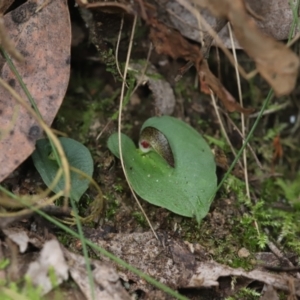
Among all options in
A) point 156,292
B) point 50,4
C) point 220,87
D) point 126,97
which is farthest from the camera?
point 126,97

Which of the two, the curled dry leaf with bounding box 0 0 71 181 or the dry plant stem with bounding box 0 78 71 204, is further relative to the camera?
the curled dry leaf with bounding box 0 0 71 181

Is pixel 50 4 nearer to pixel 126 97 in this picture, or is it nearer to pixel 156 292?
pixel 126 97

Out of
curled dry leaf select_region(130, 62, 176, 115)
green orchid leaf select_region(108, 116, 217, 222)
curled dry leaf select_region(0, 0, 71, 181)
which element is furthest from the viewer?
curled dry leaf select_region(130, 62, 176, 115)

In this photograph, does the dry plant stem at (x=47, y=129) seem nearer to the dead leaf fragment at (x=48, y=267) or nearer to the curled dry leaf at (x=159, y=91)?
the dead leaf fragment at (x=48, y=267)

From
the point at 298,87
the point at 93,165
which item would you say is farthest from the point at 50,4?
the point at 298,87

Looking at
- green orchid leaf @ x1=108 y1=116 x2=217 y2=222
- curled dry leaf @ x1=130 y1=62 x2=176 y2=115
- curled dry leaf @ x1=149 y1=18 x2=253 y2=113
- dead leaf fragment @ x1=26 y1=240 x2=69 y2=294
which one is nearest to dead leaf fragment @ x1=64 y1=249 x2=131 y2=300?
dead leaf fragment @ x1=26 y1=240 x2=69 y2=294

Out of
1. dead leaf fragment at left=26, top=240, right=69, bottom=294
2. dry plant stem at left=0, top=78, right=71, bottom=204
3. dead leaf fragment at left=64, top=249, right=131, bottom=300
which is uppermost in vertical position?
dry plant stem at left=0, top=78, right=71, bottom=204

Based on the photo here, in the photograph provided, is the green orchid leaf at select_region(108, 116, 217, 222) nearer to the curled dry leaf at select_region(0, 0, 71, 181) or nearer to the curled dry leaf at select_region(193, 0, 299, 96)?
the curled dry leaf at select_region(0, 0, 71, 181)
